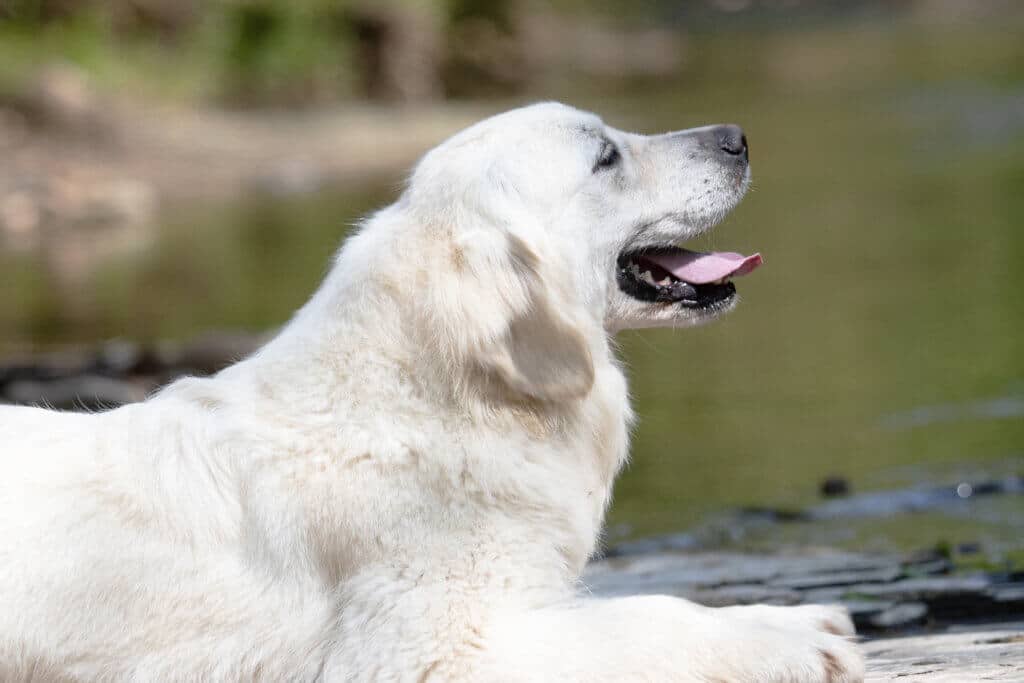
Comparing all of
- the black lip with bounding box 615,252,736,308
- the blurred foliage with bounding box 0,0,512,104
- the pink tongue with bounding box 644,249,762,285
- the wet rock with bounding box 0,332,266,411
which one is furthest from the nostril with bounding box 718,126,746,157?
the blurred foliage with bounding box 0,0,512,104

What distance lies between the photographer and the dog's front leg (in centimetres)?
346

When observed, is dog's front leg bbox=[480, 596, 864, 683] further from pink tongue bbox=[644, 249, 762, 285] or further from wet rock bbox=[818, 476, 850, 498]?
wet rock bbox=[818, 476, 850, 498]

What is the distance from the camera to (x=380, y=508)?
3.71m

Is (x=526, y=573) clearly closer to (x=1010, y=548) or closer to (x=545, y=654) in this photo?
(x=545, y=654)

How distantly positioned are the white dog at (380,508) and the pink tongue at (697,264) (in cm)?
55

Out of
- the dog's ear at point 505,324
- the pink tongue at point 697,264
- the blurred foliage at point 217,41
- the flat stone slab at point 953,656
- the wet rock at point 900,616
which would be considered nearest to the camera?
the flat stone slab at point 953,656

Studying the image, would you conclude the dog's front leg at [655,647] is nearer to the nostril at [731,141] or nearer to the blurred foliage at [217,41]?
the nostril at [731,141]

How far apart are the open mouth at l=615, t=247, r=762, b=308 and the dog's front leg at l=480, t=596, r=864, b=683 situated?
1.13 m

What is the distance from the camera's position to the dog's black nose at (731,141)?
187 inches

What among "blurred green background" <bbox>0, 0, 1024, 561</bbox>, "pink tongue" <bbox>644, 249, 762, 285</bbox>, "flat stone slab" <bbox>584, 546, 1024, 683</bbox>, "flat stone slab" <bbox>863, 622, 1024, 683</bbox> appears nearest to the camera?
"flat stone slab" <bbox>863, 622, 1024, 683</bbox>

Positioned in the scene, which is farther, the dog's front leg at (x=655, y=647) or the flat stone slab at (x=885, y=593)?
the flat stone slab at (x=885, y=593)

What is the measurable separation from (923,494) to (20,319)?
8408 mm

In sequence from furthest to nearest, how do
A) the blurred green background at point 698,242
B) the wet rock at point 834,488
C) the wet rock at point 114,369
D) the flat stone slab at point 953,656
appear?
the wet rock at point 114,369, the blurred green background at point 698,242, the wet rock at point 834,488, the flat stone slab at point 953,656

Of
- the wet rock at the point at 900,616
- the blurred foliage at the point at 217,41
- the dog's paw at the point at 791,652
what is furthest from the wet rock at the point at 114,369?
the blurred foliage at the point at 217,41
